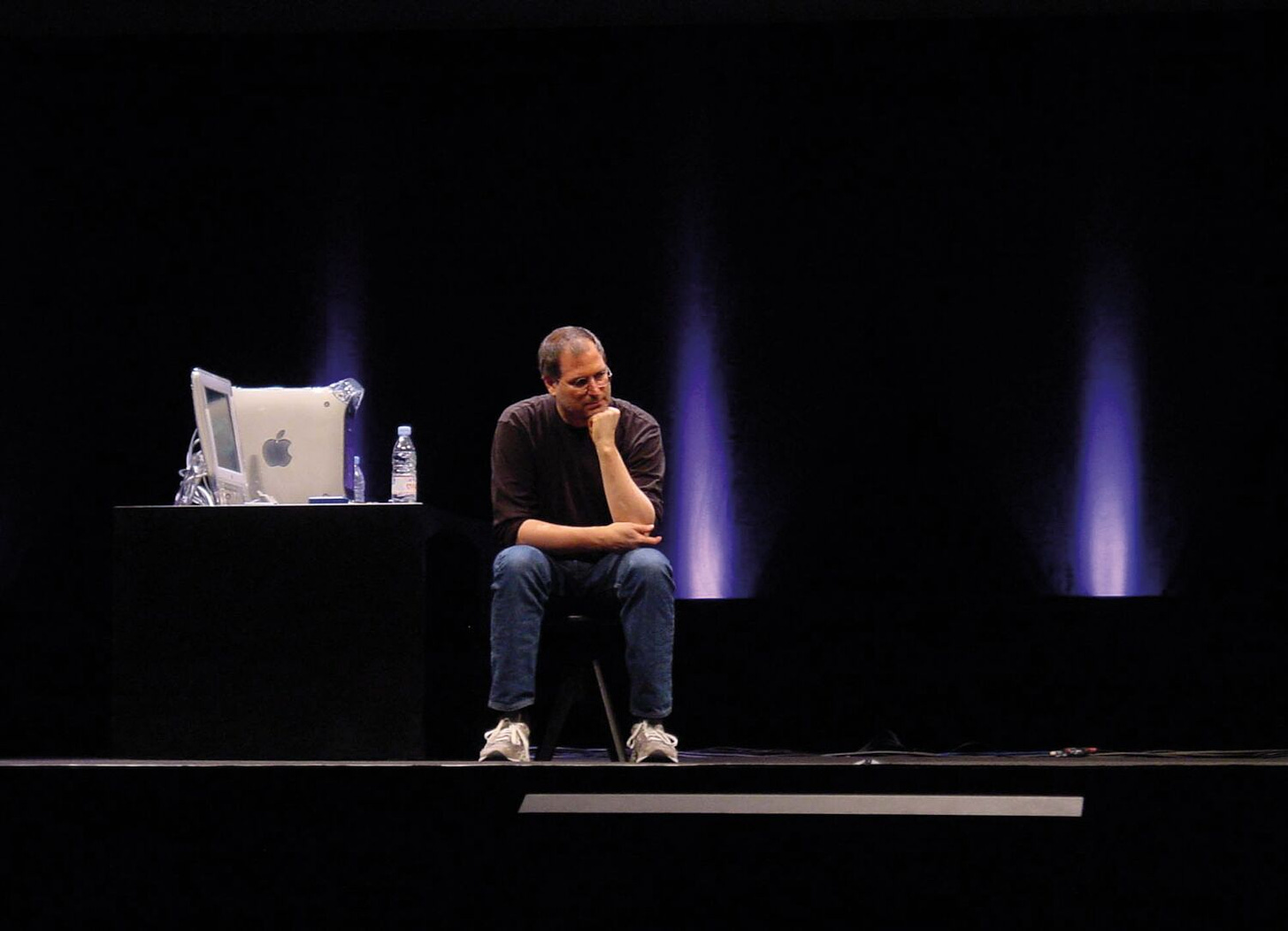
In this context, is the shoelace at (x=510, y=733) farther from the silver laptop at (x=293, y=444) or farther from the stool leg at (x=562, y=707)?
the silver laptop at (x=293, y=444)

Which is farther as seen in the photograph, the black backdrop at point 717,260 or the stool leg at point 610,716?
the black backdrop at point 717,260

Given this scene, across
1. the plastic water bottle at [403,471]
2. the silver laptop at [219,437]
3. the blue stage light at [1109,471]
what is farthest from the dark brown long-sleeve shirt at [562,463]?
the blue stage light at [1109,471]

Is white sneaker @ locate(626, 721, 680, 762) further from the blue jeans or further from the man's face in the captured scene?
the man's face

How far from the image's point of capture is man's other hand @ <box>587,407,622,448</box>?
3.04 meters

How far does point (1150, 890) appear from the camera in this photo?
7.97 ft

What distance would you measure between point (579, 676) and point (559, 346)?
0.77 meters

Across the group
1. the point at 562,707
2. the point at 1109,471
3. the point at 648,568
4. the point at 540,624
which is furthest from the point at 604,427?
the point at 1109,471

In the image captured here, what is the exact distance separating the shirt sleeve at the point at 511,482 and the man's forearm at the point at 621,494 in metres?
0.19

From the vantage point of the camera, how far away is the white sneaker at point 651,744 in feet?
8.84

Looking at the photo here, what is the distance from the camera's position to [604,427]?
305 cm

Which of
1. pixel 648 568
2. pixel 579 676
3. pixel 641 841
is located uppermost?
pixel 648 568

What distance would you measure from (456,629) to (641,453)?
0.62m

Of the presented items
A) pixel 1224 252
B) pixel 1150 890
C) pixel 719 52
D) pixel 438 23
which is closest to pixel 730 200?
pixel 719 52

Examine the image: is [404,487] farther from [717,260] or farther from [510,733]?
[717,260]
